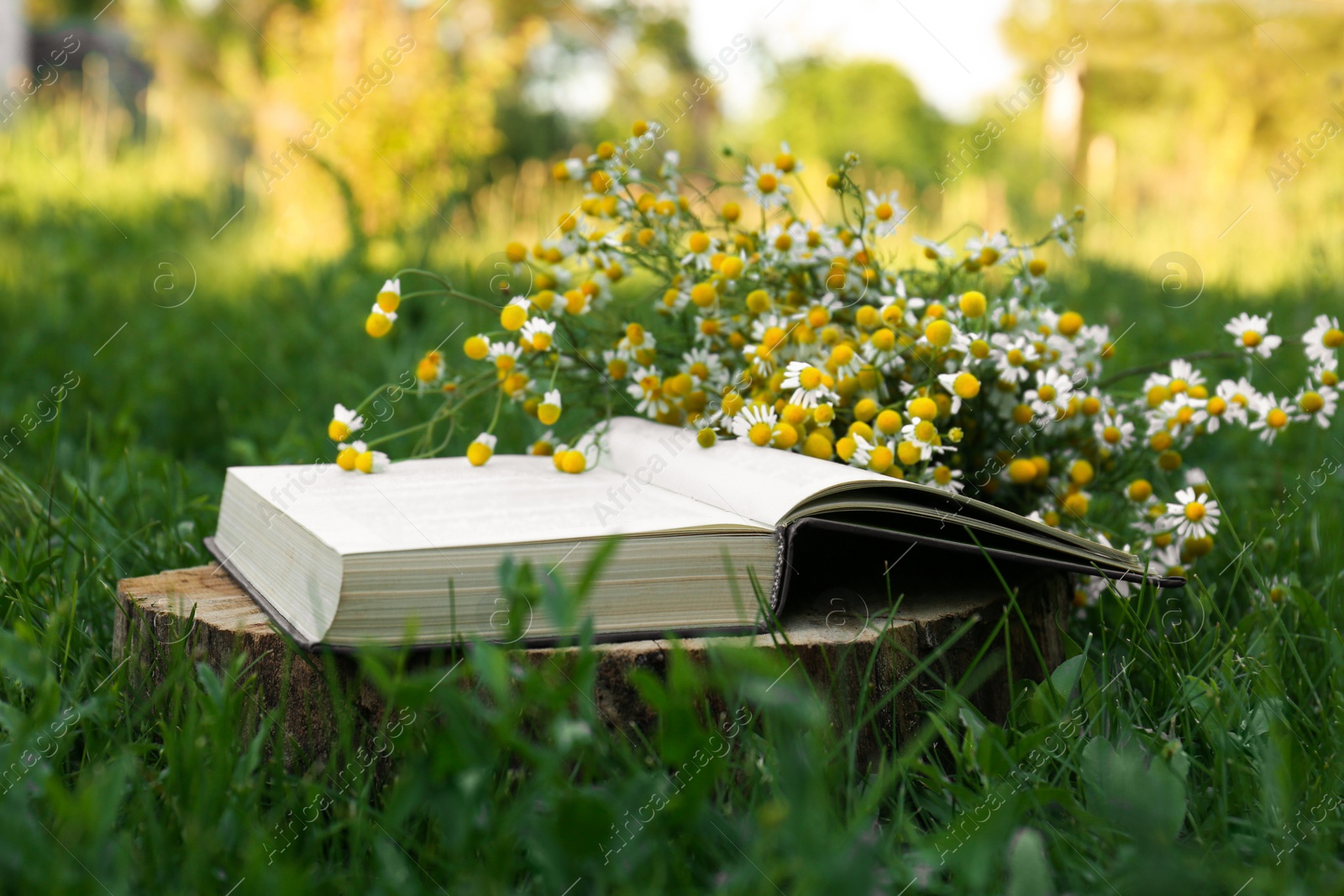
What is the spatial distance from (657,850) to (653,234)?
1.03 metres

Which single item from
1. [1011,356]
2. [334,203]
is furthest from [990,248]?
[334,203]

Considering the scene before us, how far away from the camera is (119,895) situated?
0.72 meters

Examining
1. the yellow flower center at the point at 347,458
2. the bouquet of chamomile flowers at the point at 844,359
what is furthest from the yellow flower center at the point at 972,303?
the yellow flower center at the point at 347,458

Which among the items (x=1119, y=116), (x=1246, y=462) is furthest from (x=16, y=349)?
(x=1119, y=116)

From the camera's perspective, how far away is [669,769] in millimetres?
1081

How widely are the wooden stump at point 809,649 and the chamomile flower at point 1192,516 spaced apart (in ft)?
0.75

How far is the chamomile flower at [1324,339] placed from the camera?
1399 millimetres

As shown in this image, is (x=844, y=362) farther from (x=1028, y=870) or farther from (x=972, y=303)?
(x=1028, y=870)

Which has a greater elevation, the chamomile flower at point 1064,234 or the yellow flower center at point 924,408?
the chamomile flower at point 1064,234

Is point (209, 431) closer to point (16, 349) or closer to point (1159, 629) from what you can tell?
point (16, 349)

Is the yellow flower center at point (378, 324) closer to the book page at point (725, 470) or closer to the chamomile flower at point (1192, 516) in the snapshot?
the book page at point (725, 470)


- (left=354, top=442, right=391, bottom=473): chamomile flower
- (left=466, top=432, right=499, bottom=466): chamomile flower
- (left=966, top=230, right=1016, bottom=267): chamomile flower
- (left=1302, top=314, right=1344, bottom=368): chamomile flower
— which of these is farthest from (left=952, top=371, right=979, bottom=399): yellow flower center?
(left=354, top=442, right=391, bottom=473): chamomile flower

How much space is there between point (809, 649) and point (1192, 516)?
24.9 inches

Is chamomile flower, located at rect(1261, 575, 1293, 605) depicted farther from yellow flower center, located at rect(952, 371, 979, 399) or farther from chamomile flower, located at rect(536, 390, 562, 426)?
chamomile flower, located at rect(536, 390, 562, 426)
